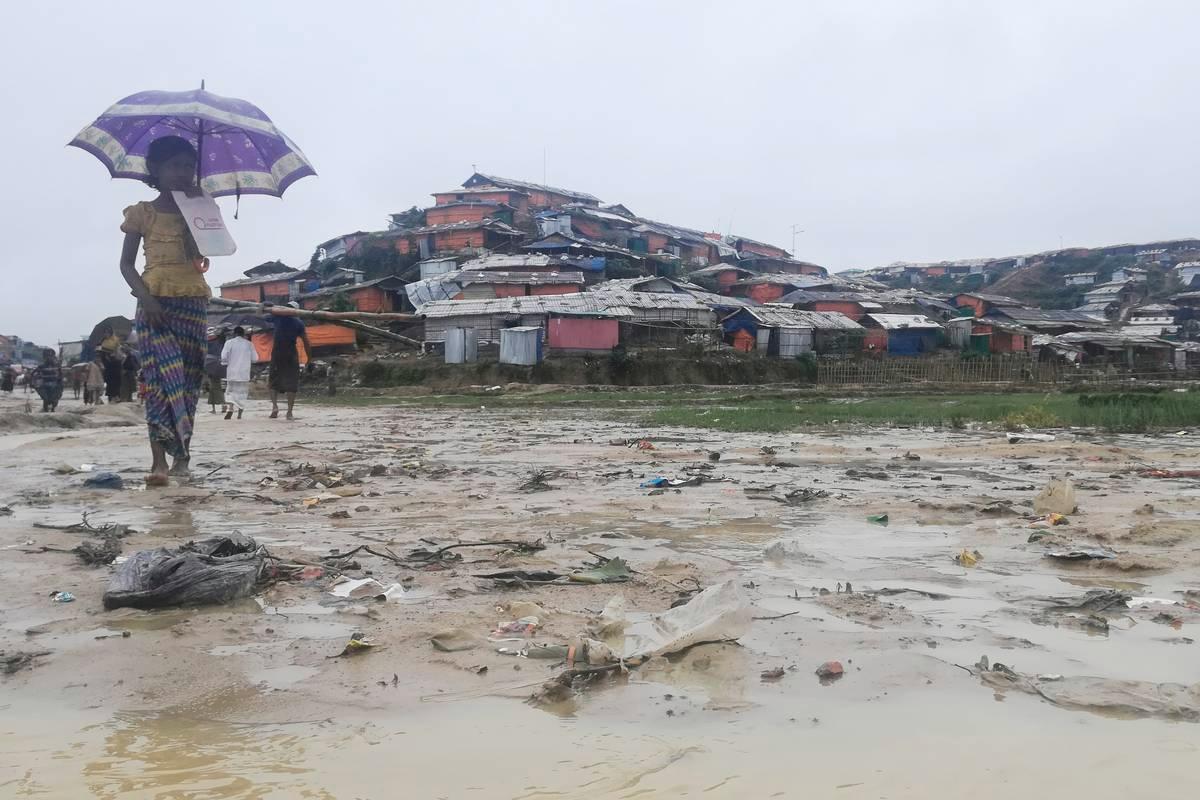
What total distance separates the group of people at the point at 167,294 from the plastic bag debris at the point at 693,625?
411 cm

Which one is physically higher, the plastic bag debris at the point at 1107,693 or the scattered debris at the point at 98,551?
the scattered debris at the point at 98,551

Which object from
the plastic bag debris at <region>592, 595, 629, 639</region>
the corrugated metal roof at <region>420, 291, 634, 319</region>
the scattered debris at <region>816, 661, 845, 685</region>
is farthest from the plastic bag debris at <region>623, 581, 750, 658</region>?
the corrugated metal roof at <region>420, 291, 634, 319</region>

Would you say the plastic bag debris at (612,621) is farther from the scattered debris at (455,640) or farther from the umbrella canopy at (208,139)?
the umbrella canopy at (208,139)

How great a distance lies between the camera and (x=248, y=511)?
476cm

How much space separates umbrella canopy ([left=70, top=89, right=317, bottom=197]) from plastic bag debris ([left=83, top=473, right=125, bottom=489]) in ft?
6.85

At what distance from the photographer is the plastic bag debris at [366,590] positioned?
2975 mm

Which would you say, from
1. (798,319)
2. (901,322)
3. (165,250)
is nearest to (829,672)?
(165,250)

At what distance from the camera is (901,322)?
46.3m

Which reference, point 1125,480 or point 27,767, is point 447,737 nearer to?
point 27,767

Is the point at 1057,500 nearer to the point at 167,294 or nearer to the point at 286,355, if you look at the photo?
the point at 167,294

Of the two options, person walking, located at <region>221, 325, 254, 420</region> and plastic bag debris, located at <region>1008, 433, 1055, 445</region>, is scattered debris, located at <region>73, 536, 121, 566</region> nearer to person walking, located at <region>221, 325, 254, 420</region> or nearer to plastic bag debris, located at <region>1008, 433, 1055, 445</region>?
plastic bag debris, located at <region>1008, 433, 1055, 445</region>

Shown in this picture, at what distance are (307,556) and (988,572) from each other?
2.72m


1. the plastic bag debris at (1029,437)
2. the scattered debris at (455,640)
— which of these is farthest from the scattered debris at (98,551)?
the plastic bag debris at (1029,437)

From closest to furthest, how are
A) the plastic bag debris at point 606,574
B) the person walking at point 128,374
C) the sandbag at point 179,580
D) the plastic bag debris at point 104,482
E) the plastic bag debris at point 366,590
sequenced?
1. the sandbag at point 179,580
2. the plastic bag debris at point 366,590
3. the plastic bag debris at point 606,574
4. the plastic bag debris at point 104,482
5. the person walking at point 128,374
